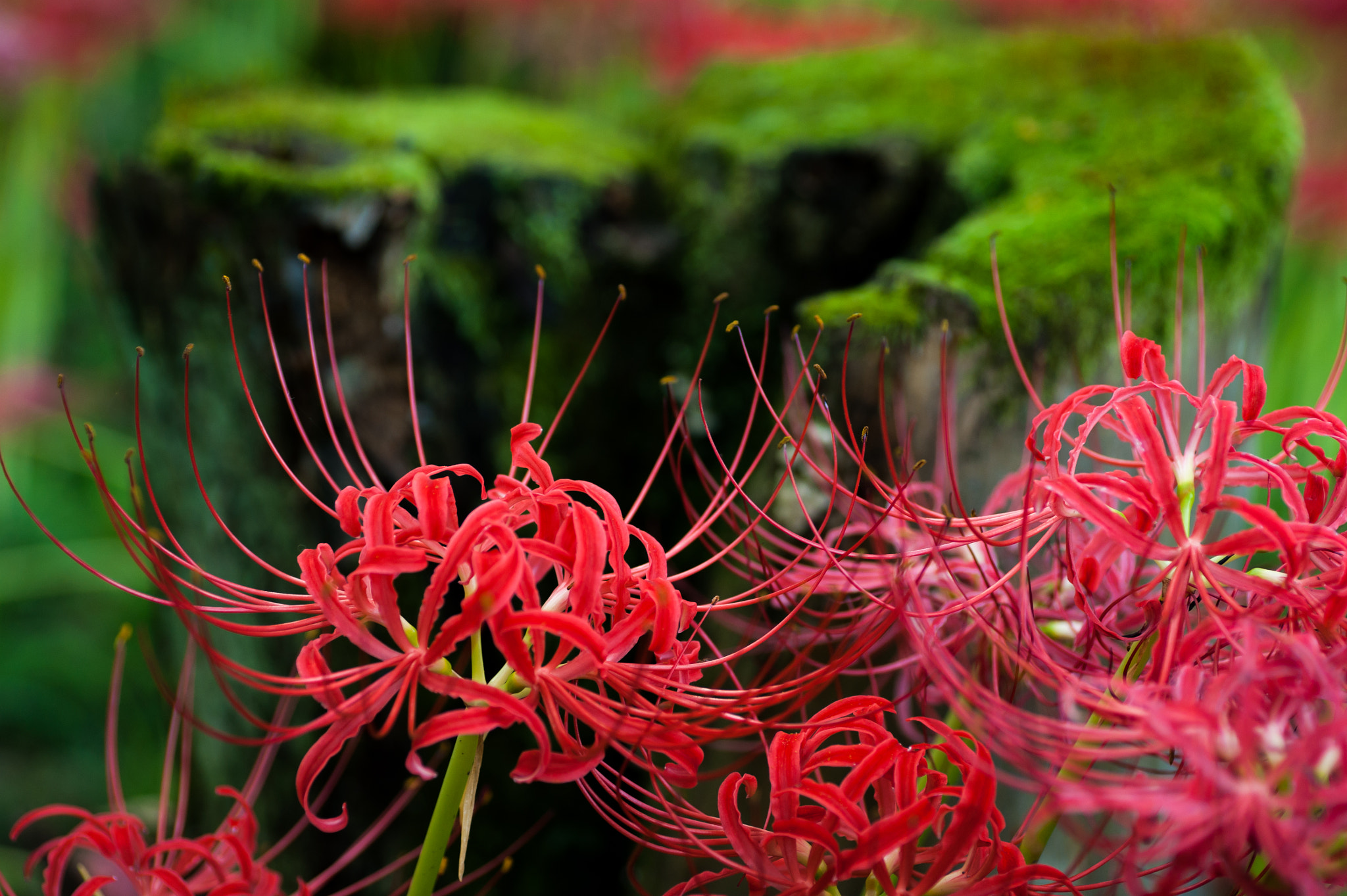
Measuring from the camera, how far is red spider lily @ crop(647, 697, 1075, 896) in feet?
1.36

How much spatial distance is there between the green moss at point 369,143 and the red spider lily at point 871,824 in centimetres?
88

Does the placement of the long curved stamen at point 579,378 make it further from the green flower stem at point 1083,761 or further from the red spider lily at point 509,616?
the green flower stem at point 1083,761

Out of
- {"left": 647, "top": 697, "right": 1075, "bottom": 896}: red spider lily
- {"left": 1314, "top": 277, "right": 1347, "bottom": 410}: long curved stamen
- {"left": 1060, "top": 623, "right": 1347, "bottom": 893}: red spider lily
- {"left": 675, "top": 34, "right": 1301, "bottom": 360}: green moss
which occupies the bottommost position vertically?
{"left": 647, "top": 697, "right": 1075, "bottom": 896}: red spider lily

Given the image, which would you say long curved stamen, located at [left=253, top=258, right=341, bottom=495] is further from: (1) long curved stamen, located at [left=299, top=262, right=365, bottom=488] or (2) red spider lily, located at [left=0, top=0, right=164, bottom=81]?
(2) red spider lily, located at [left=0, top=0, right=164, bottom=81]

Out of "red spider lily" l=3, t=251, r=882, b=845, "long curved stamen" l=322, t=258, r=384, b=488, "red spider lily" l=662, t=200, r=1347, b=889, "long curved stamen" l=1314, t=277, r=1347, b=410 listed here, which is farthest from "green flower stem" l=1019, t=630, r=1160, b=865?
"long curved stamen" l=322, t=258, r=384, b=488

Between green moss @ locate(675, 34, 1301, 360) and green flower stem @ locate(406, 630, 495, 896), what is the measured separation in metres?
0.50

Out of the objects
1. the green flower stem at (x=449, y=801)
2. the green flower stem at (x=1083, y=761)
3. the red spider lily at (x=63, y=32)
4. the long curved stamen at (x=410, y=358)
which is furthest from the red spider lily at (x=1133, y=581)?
the red spider lily at (x=63, y=32)

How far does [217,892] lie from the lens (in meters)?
0.48

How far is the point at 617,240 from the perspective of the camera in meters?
1.39

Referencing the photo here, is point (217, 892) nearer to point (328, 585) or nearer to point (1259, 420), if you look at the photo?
point (328, 585)

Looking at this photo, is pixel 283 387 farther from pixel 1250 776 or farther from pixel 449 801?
pixel 1250 776

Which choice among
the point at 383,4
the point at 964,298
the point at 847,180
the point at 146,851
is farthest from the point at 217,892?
the point at 383,4

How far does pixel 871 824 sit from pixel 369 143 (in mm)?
1126

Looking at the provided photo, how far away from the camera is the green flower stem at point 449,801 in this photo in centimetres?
44
